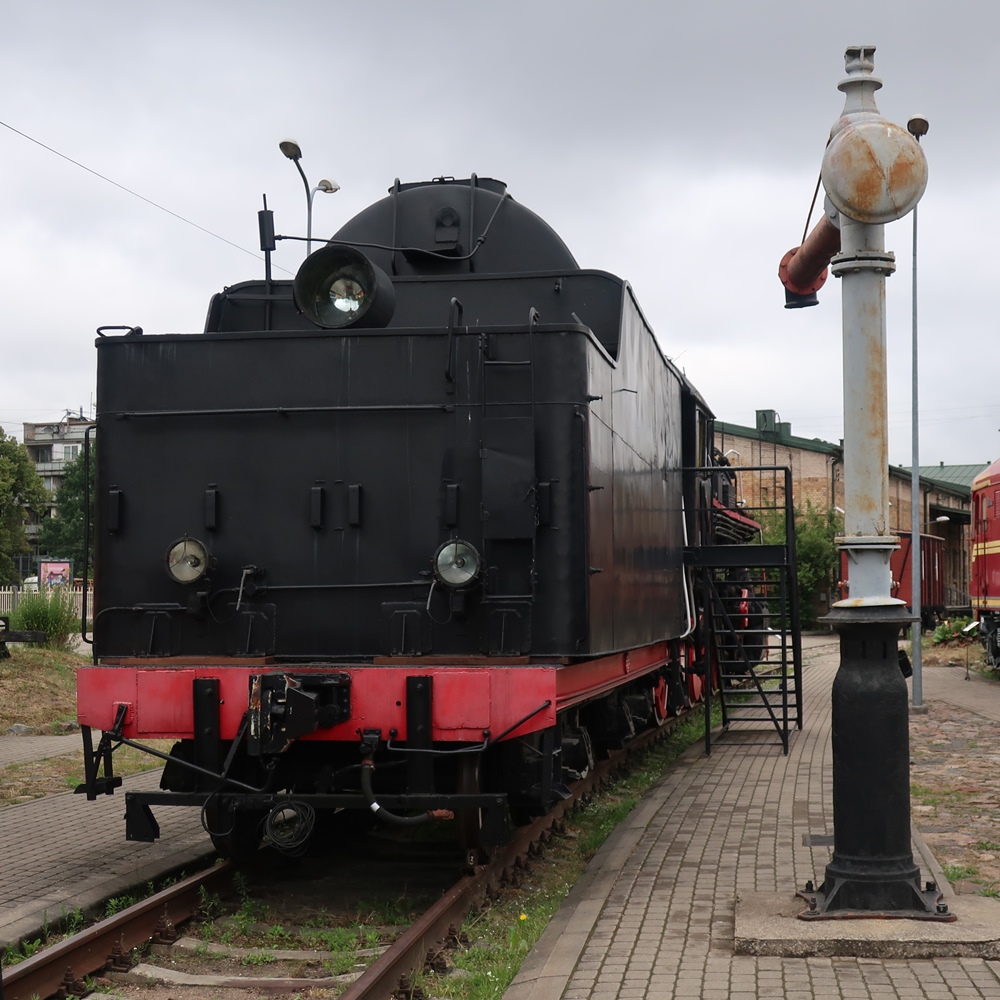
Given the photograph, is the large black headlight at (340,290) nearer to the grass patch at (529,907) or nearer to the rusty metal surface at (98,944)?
the rusty metal surface at (98,944)

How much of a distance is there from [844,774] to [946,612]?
3672 centimetres

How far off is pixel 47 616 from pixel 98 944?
1489cm

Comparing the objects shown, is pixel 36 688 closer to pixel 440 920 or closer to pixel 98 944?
pixel 98 944

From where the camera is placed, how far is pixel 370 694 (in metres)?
6.04

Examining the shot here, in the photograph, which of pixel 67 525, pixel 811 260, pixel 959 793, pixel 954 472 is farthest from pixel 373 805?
pixel 67 525

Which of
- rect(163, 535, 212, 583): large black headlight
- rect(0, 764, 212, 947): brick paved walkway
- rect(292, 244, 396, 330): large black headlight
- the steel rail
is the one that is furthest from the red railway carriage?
rect(163, 535, 212, 583): large black headlight

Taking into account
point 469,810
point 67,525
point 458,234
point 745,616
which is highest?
point 67,525

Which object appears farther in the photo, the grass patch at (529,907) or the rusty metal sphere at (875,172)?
the rusty metal sphere at (875,172)

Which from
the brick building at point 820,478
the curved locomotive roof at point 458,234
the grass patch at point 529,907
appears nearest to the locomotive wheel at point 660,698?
the grass patch at point 529,907

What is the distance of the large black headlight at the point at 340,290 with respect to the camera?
660 cm

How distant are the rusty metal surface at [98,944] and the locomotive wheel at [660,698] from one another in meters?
5.72

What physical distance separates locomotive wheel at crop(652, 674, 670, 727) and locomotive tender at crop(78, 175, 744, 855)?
14.6ft

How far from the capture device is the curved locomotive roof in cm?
804

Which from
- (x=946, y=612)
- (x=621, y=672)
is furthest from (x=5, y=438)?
(x=621, y=672)
